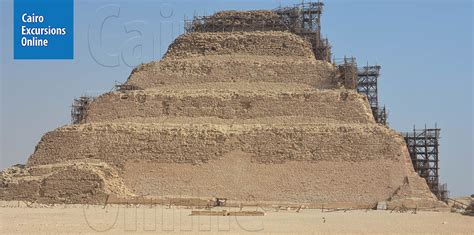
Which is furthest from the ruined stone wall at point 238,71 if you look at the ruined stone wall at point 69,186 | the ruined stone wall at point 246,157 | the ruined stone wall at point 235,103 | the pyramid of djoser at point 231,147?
the ruined stone wall at point 69,186

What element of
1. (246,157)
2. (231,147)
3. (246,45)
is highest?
(246,45)

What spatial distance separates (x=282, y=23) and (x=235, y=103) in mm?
9186

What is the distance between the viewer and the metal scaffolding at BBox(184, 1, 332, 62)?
173ft

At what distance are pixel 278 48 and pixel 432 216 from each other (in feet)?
59.9

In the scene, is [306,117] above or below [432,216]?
above

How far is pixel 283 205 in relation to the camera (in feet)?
131

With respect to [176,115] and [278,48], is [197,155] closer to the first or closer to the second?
[176,115]

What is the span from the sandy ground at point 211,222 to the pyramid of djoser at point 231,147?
10.1 feet

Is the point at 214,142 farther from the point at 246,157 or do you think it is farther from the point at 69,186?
the point at 69,186

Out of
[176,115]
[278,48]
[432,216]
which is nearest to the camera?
[432,216]

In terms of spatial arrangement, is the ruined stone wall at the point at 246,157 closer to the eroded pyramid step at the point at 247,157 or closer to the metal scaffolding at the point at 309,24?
the eroded pyramid step at the point at 247,157

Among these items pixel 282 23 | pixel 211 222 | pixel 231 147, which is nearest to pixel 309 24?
pixel 282 23

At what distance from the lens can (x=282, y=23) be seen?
5291cm

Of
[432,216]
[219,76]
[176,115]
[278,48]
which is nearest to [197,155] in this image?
[176,115]
